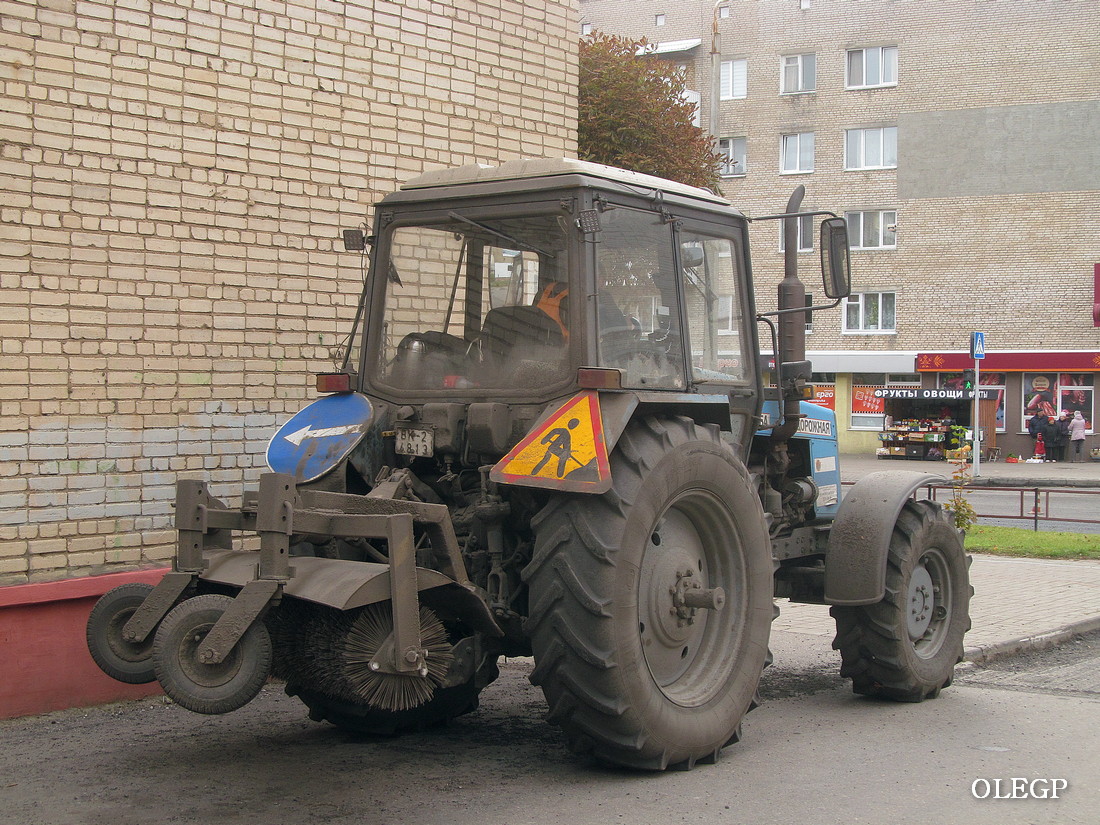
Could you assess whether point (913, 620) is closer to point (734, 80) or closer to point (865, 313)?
point (865, 313)

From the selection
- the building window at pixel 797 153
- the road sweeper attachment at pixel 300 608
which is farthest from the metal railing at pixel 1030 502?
the building window at pixel 797 153

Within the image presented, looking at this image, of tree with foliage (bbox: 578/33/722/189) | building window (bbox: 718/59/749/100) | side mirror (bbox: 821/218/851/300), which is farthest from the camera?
building window (bbox: 718/59/749/100)

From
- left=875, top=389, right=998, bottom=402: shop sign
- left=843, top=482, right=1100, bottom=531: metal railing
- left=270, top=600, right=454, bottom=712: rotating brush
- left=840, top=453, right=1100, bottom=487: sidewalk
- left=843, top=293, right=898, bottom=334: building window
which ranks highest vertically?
left=843, top=293, right=898, bottom=334: building window

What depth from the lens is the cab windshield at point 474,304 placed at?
5.35 meters

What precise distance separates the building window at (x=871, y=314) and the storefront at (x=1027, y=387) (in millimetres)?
2266

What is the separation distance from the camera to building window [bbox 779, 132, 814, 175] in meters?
38.7

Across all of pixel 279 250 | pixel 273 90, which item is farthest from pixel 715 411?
pixel 273 90

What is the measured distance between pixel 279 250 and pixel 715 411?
3338mm

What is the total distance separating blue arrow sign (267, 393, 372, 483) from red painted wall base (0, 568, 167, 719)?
171cm

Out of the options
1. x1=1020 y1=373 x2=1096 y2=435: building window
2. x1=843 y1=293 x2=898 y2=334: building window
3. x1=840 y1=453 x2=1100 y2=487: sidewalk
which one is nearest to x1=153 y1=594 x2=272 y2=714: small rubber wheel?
x1=840 y1=453 x2=1100 y2=487: sidewalk

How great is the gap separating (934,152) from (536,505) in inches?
1362

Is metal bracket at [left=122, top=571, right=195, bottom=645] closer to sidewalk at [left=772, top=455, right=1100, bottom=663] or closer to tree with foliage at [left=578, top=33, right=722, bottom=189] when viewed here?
sidewalk at [left=772, top=455, right=1100, bottom=663]

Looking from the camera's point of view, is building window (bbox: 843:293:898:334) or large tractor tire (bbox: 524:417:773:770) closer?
large tractor tire (bbox: 524:417:773:770)

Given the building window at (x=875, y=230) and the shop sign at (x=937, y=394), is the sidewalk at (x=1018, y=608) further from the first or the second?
the building window at (x=875, y=230)
